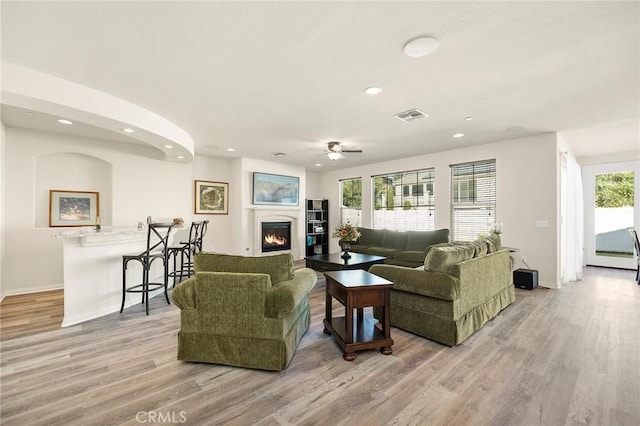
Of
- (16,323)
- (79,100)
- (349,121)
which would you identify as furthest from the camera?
(349,121)

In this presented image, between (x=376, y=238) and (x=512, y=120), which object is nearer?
(x=512, y=120)

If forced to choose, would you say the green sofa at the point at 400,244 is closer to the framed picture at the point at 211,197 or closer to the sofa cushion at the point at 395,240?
the sofa cushion at the point at 395,240

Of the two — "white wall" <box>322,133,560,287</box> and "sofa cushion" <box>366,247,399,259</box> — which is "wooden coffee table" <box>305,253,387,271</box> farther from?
"white wall" <box>322,133,560,287</box>

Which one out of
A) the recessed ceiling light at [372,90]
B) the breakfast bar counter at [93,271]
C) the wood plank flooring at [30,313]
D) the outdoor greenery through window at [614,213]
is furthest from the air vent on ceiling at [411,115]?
the outdoor greenery through window at [614,213]

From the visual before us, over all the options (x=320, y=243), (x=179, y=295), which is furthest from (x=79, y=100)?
(x=320, y=243)

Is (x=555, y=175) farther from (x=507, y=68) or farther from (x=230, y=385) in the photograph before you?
(x=230, y=385)

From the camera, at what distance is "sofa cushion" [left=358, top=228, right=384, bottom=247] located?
22.5 feet

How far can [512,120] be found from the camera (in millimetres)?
4121

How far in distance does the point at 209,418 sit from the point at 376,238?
5.59 metres

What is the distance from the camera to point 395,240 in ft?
21.3

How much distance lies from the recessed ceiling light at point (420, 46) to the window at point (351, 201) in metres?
5.68

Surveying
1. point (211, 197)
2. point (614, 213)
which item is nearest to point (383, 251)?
point (211, 197)

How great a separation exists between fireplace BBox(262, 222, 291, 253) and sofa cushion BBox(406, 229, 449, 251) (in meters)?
3.23

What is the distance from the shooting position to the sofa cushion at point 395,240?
6354 millimetres
